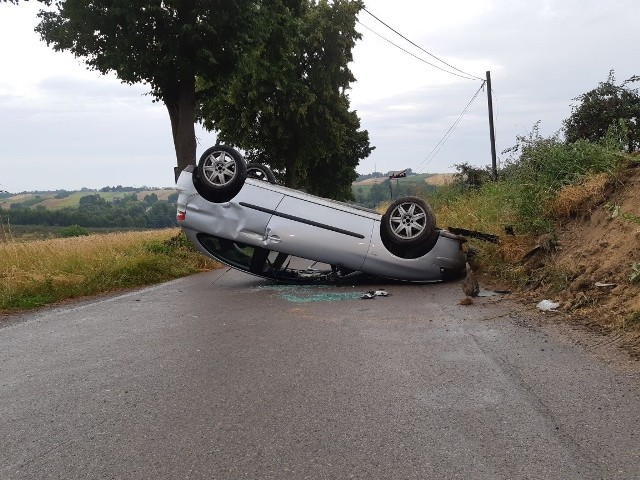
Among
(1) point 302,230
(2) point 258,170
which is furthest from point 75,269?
(1) point 302,230

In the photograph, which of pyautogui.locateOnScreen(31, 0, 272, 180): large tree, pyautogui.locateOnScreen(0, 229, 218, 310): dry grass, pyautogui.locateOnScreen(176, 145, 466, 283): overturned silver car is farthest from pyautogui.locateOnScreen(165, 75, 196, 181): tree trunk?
pyautogui.locateOnScreen(176, 145, 466, 283): overturned silver car

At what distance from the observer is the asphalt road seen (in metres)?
2.80

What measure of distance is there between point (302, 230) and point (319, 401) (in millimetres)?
5307

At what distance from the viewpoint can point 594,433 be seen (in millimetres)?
3002

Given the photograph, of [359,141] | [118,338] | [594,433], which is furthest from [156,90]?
[359,141]

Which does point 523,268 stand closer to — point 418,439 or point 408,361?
point 408,361

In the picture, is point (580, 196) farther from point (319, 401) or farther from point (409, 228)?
point (319, 401)

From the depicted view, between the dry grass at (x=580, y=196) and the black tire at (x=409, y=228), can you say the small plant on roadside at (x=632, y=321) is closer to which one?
the dry grass at (x=580, y=196)

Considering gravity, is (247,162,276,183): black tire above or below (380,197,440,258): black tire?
above

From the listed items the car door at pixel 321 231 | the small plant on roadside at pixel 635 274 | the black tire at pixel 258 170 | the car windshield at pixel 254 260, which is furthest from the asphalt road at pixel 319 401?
the black tire at pixel 258 170

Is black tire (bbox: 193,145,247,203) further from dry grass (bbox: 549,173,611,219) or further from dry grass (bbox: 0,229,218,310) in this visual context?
dry grass (bbox: 549,173,611,219)

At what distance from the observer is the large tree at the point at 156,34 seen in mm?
14688

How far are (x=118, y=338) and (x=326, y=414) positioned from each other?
3173 millimetres

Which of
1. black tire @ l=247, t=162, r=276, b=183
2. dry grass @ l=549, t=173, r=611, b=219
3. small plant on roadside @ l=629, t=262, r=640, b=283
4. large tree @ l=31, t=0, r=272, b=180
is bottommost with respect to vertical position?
small plant on roadside @ l=629, t=262, r=640, b=283
